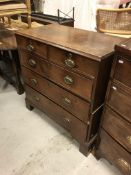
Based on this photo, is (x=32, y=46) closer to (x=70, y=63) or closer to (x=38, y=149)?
(x=70, y=63)

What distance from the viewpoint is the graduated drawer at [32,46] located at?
1186mm

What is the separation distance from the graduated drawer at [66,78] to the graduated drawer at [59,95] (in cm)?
5

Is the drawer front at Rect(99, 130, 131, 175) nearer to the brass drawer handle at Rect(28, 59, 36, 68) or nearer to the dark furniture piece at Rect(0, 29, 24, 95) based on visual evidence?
the brass drawer handle at Rect(28, 59, 36, 68)

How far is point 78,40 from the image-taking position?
3.74 ft

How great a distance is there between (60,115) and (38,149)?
1.15 ft

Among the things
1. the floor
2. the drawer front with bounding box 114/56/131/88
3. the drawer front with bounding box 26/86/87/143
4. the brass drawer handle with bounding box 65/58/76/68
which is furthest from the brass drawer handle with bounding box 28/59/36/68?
the drawer front with bounding box 114/56/131/88

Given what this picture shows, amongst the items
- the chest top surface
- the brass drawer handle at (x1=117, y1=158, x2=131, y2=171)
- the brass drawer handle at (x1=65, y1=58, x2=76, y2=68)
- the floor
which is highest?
the chest top surface

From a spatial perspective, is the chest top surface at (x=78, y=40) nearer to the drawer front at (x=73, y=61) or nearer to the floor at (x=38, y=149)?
the drawer front at (x=73, y=61)

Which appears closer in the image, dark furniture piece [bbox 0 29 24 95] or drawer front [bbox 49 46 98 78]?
drawer front [bbox 49 46 98 78]

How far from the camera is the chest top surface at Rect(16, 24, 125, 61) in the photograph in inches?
37.5

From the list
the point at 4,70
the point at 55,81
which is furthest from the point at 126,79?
the point at 4,70

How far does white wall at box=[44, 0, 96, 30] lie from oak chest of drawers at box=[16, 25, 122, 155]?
137 cm

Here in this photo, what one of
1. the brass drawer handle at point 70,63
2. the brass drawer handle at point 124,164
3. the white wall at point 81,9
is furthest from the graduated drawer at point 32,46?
the white wall at point 81,9

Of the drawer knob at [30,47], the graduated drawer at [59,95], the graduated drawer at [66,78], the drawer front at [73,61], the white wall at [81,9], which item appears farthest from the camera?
the white wall at [81,9]
